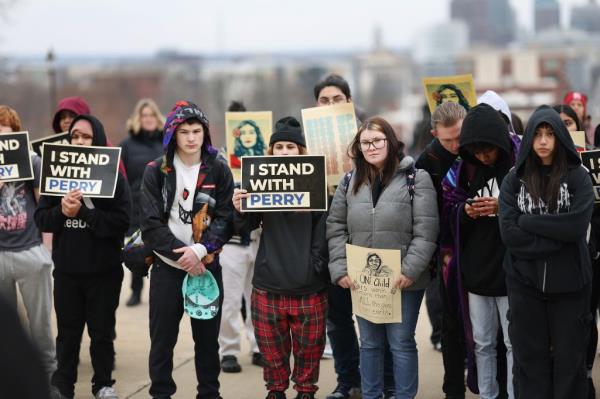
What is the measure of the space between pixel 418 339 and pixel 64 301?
341 centimetres

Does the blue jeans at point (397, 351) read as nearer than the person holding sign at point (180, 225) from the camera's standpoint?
Yes

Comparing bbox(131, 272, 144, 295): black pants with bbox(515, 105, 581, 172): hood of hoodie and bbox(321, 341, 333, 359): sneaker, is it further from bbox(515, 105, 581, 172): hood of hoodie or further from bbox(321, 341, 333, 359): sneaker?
bbox(515, 105, 581, 172): hood of hoodie

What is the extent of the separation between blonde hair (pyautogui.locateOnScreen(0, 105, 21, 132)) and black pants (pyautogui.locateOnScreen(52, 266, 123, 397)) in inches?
48.0

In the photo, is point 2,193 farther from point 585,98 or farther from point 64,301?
point 585,98

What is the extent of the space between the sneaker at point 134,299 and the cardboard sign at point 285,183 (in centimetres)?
495

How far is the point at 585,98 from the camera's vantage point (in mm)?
8836

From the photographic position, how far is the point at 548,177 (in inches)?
217

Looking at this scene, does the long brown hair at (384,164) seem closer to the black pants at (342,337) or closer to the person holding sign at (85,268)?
the black pants at (342,337)

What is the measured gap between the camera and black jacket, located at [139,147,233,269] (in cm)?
611

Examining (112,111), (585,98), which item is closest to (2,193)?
(585,98)

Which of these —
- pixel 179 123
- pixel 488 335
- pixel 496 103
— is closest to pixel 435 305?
pixel 488 335

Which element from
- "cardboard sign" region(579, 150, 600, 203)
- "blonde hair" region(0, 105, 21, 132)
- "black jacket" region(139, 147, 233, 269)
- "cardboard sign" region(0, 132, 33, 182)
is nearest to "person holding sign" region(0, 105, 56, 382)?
"cardboard sign" region(0, 132, 33, 182)

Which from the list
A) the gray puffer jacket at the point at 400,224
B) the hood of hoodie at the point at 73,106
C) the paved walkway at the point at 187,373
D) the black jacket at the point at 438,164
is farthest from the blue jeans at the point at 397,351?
the hood of hoodie at the point at 73,106

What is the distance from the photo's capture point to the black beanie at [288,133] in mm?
6316
